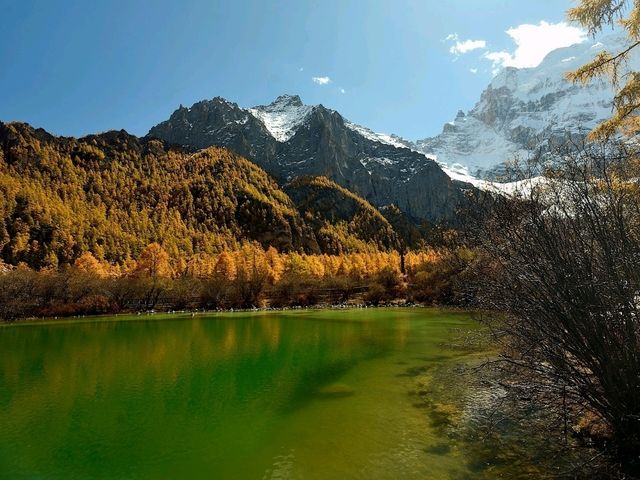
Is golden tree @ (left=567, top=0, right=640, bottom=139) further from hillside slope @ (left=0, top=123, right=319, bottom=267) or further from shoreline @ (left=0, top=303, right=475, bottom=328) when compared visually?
hillside slope @ (left=0, top=123, right=319, bottom=267)

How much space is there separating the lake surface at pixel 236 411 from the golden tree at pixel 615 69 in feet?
30.3

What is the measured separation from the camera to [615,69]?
1051cm

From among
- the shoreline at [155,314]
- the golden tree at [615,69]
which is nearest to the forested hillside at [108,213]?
the shoreline at [155,314]

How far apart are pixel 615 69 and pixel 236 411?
1712 centimetres

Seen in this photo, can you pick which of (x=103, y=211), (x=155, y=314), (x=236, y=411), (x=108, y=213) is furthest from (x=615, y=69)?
(x=108, y=213)

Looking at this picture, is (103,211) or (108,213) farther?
(108,213)

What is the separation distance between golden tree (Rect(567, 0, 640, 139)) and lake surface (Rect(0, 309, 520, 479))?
30.3 ft

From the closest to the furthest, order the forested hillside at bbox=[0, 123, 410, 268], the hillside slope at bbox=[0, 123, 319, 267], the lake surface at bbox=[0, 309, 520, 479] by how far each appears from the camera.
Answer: the lake surface at bbox=[0, 309, 520, 479] < the hillside slope at bbox=[0, 123, 319, 267] < the forested hillside at bbox=[0, 123, 410, 268]

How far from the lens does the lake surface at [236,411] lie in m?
12.3

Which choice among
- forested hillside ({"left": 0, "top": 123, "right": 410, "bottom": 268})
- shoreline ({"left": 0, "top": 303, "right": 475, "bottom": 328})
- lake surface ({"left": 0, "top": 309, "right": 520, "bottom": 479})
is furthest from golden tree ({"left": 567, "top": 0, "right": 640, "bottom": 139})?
forested hillside ({"left": 0, "top": 123, "right": 410, "bottom": 268})

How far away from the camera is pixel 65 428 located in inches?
627

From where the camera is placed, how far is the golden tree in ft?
31.7

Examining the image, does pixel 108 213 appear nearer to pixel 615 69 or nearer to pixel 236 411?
pixel 236 411

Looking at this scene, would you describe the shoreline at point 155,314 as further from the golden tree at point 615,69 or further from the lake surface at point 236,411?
the golden tree at point 615,69
